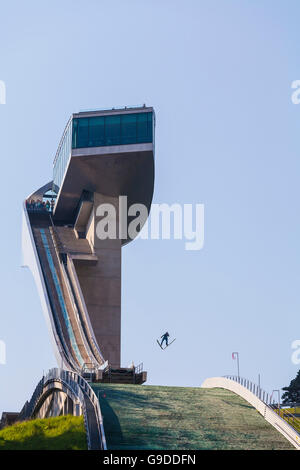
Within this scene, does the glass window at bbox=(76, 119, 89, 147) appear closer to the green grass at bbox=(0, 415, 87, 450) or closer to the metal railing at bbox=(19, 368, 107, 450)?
the metal railing at bbox=(19, 368, 107, 450)

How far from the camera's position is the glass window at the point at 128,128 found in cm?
4981

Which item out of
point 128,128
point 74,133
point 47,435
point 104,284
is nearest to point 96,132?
point 74,133

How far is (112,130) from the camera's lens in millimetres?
50719

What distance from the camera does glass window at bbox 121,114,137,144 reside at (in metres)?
49.8

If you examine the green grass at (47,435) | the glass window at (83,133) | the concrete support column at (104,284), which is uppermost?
the glass window at (83,133)

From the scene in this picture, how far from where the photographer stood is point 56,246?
54281 millimetres

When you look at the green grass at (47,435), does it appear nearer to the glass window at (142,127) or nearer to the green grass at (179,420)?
the green grass at (179,420)

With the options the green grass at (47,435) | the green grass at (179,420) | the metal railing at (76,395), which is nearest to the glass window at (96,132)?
the metal railing at (76,395)

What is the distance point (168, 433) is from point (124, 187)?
2617 cm

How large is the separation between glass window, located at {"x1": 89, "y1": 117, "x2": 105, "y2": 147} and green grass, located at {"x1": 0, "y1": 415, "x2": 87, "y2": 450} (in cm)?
2348

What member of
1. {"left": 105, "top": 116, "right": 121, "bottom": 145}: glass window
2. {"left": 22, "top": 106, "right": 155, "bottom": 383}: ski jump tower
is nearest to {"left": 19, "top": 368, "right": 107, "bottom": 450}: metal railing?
{"left": 22, "top": 106, "right": 155, "bottom": 383}: ski jump tower

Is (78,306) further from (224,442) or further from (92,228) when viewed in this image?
(224,442)

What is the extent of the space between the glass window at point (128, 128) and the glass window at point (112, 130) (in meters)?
0.25
